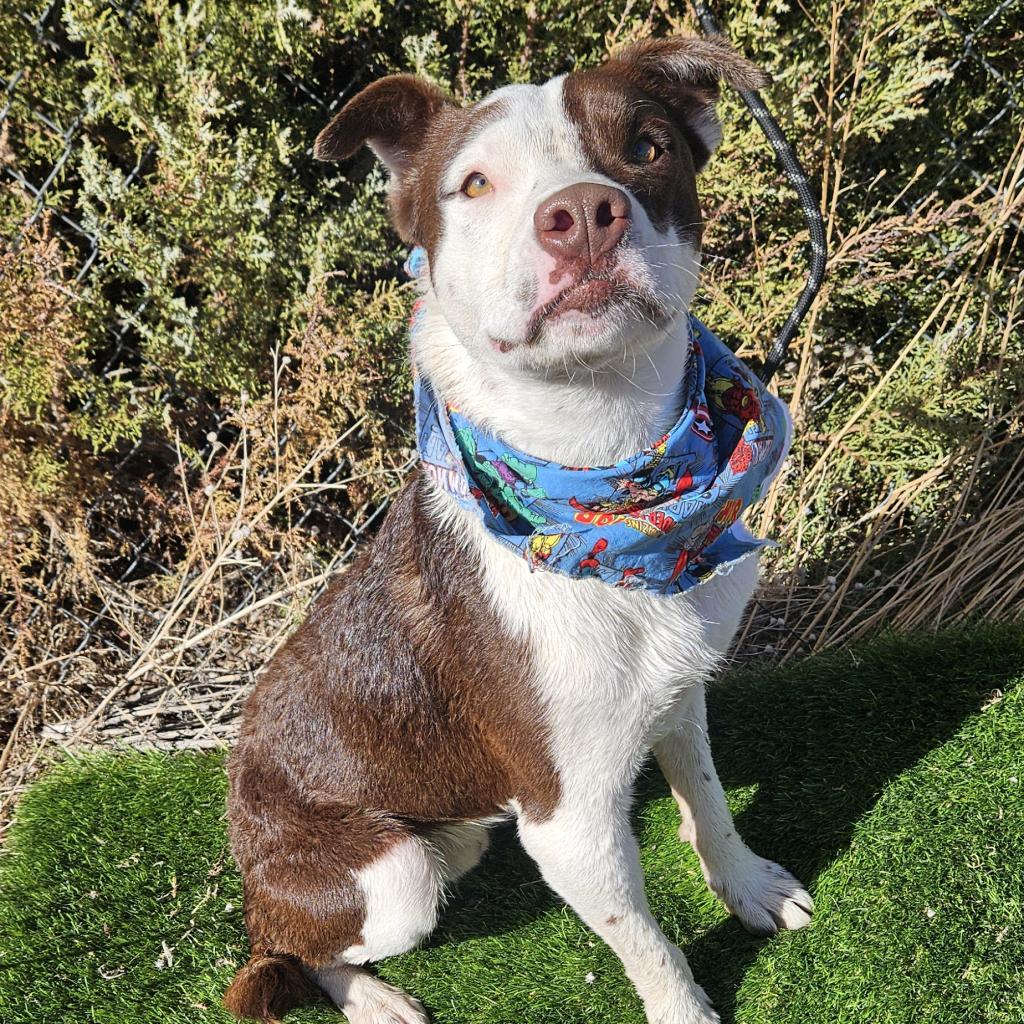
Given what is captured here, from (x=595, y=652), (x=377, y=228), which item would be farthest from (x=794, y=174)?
(x=377, y=228)

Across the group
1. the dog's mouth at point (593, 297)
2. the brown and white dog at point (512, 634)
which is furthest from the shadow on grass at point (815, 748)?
the dog's mouth at point (593, 297)

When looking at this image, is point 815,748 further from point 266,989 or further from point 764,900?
point 266,989

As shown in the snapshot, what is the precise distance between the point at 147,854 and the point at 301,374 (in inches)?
75.1

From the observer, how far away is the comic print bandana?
224cm

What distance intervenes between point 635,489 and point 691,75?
985 millimetres

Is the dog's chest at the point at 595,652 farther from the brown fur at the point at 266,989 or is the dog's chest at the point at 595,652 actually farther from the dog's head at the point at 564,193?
the brown fur at the point at 266,989

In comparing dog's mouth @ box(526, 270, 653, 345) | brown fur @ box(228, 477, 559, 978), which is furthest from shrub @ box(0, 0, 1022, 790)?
dog's mouth @ box(526, 270, 653, 345)

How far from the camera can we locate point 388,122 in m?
2.34

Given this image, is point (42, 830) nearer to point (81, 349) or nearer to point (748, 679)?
point (81, 349)

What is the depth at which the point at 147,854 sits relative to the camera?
349cm

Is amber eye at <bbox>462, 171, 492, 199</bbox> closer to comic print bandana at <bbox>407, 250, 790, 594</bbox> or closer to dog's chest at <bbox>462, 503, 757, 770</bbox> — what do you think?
comic print bandana at <bbox>407, 250, 790, 594</bbox>

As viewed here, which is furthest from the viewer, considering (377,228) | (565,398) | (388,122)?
(377,228)

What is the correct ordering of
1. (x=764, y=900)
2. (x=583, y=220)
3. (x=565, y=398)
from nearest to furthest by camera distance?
(x=583, y=220) < (x=565, y=398) < (x=764, y=900)

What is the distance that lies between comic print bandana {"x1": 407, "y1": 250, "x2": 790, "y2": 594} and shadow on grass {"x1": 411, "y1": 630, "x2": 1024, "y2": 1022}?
1.06m
